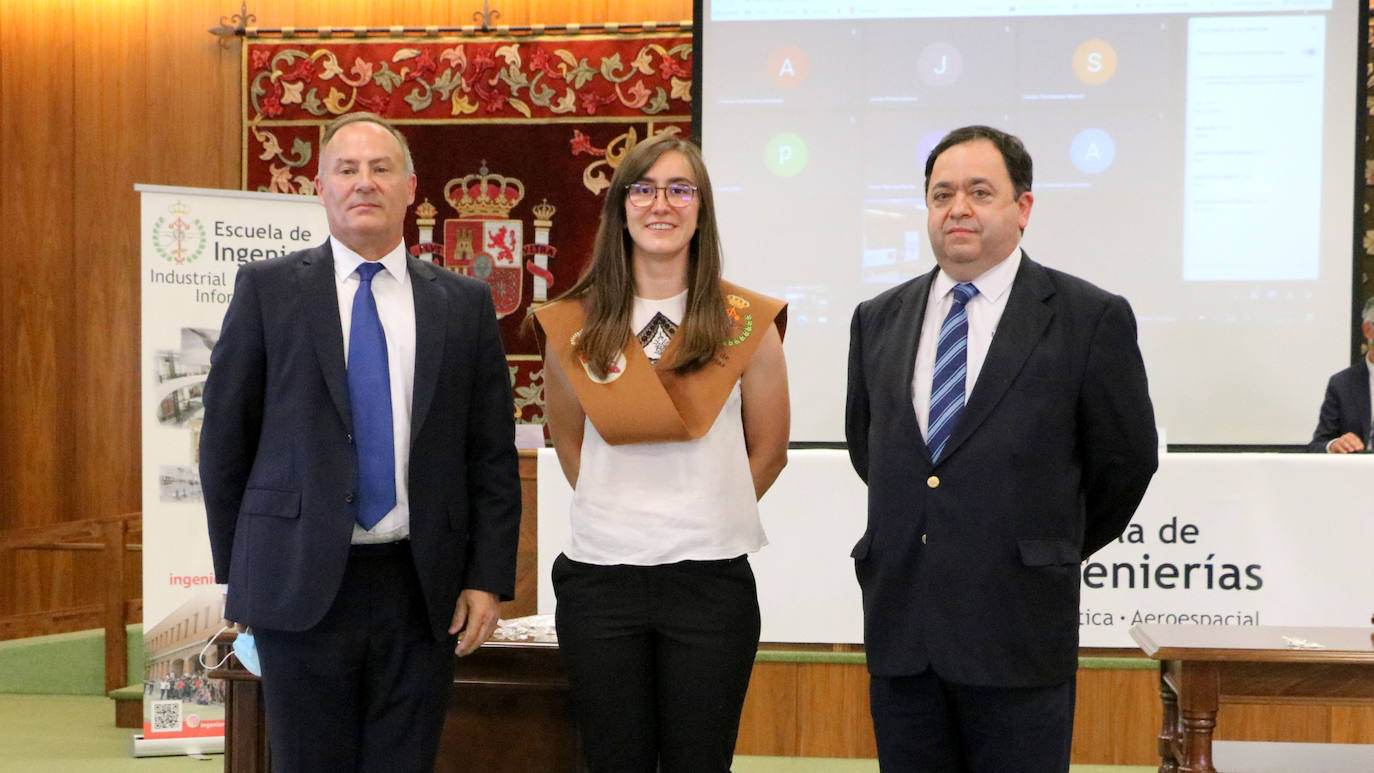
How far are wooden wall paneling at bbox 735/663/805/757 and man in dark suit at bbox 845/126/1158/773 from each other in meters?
2.17

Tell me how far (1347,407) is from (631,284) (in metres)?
3.65

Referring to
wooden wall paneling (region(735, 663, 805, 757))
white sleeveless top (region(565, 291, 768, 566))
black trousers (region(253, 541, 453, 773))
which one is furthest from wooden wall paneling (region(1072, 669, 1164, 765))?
black trousers (region(253, 541, 453, 773))

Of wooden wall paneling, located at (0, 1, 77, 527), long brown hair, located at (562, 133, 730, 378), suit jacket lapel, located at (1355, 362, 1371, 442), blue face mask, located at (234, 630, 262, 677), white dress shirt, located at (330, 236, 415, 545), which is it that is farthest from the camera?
wooden wall paneling, located at (0, 1, 77, 527)

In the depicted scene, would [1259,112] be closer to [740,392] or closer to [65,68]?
[740,392]

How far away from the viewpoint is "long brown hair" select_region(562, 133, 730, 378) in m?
2.16

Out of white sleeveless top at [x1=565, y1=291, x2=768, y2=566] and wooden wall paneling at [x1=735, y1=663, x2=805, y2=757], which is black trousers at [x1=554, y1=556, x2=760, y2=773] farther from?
wooden wall paneling at [x1=735, y1=663, x2=805, y2=757]

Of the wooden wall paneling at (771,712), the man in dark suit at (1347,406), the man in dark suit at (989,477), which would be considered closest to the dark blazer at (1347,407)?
the man in dark suit at (1347,406)

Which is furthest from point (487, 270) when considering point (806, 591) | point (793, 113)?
point (806, 591)

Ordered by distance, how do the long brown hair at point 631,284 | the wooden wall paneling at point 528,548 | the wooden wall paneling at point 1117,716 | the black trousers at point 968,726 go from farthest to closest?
1. the wooden wall paneling at point 1117,716
2. the wooden wall paneling at point 528,548
3. the long brown hair at point 631,284
4. the black trousers at point 968,726

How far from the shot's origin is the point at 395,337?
2094 millimetres

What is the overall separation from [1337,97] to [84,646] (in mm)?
5616

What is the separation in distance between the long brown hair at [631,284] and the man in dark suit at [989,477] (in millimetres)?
314

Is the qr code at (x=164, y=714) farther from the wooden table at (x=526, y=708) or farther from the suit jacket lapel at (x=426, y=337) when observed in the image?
the suit jacket lapel at (x=426, y=337)

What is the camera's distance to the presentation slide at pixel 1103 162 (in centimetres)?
509
